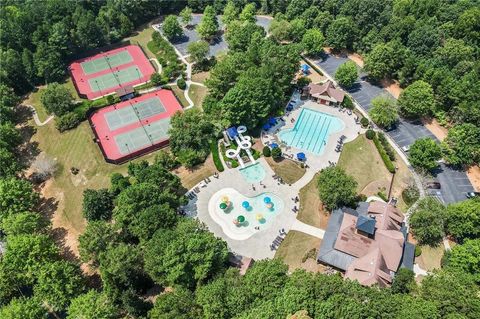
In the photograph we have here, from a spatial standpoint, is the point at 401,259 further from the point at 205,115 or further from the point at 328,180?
the point at 205,115

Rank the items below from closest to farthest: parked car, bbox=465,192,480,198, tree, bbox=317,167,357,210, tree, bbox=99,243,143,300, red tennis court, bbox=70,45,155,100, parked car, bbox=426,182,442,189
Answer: tree, bbox=99,243,143,300 → tree, bbox=317,167,357,210 → parked car, bbox=465,192,480,198 → parked car, bbox=426,182,442,189 → red tennis court, bbox=70,45,155,100

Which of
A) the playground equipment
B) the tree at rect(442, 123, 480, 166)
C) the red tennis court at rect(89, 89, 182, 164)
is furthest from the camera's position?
the red tennis court at rect(89, 89, 182, 164)

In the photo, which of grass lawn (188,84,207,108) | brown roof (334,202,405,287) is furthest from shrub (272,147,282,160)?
grass lawn (188,84,207,108)

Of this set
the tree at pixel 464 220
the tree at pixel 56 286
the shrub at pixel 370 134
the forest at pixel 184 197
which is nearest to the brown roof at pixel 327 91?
the forest at pixel 184 197

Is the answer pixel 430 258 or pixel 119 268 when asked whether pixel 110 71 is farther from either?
pixel 430 258

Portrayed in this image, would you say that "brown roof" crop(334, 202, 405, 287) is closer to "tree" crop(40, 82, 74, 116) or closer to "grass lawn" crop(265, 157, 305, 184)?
"grass lawn" crop(265, 157, 305, 184)

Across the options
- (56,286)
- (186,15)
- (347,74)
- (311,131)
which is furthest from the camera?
(186,15)

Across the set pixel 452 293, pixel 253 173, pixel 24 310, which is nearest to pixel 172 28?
pixel 253 173
